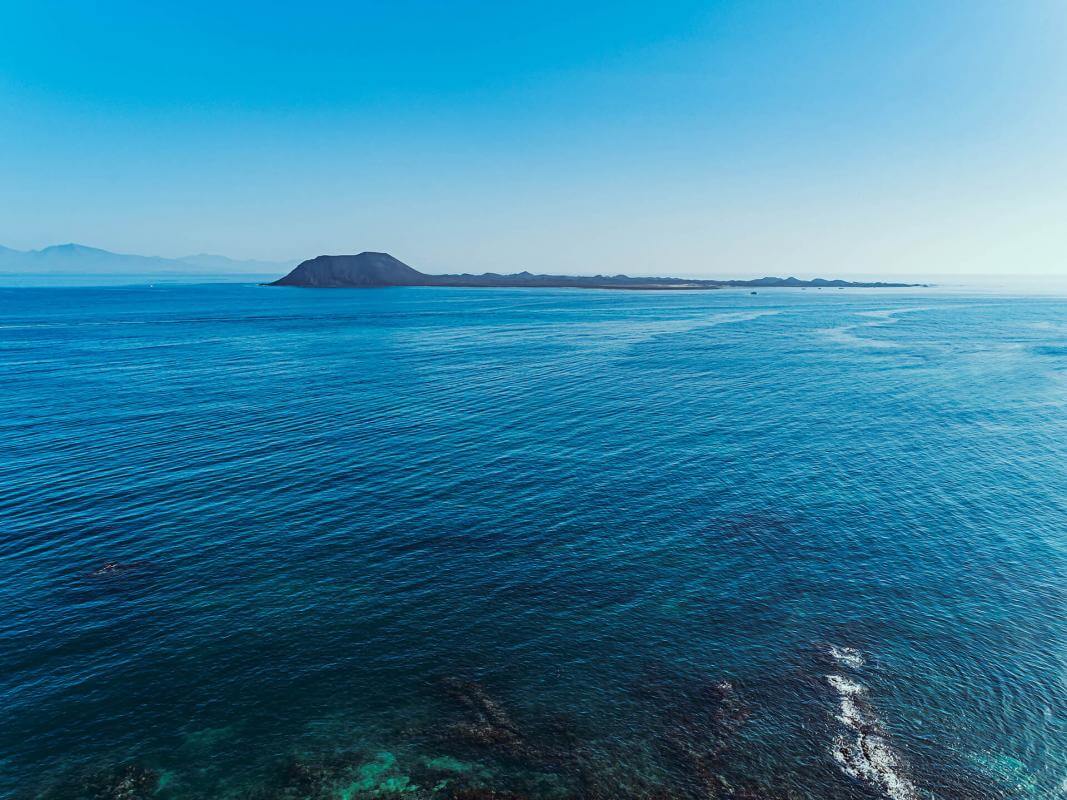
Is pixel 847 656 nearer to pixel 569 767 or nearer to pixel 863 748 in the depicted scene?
pixel 863 748

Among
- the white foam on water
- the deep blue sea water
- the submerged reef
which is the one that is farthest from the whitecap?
the submerged reef

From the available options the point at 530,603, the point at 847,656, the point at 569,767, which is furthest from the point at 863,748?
the point at 530,603

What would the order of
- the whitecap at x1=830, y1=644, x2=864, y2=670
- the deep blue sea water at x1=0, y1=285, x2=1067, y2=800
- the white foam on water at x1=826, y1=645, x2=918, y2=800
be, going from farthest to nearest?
the whitecap at x1=830, y1=644, x2=864, y2=670 < the deep blue sea water at x1=0, y1=285, x2=1067, y2=800 < the white foam on water at x1=826, y1=645, x2=918, y2=800

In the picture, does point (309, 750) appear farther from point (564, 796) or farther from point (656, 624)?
point (656, 624)

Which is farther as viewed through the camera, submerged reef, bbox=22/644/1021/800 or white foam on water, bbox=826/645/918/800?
white foam on water, bbox=826/645/918/800

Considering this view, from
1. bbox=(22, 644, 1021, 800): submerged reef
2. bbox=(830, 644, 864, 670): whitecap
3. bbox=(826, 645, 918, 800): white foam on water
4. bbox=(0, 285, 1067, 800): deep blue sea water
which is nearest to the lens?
bbox=(22, 644, 1021, 800): submerged reef

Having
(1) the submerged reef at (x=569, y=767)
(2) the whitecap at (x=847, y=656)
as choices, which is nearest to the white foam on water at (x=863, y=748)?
(1) the submerged reef at (x=569, y=767)

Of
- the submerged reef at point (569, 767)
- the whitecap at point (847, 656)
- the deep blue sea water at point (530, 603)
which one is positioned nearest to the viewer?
the submerged reef at point (569, 767)

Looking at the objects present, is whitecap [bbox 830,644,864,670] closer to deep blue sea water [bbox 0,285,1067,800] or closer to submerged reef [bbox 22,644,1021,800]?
deep blue sea water [bbox 0,285,1067,800]

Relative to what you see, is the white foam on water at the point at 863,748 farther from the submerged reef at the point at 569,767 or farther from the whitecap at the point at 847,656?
the whitecap at the point at 847,656
